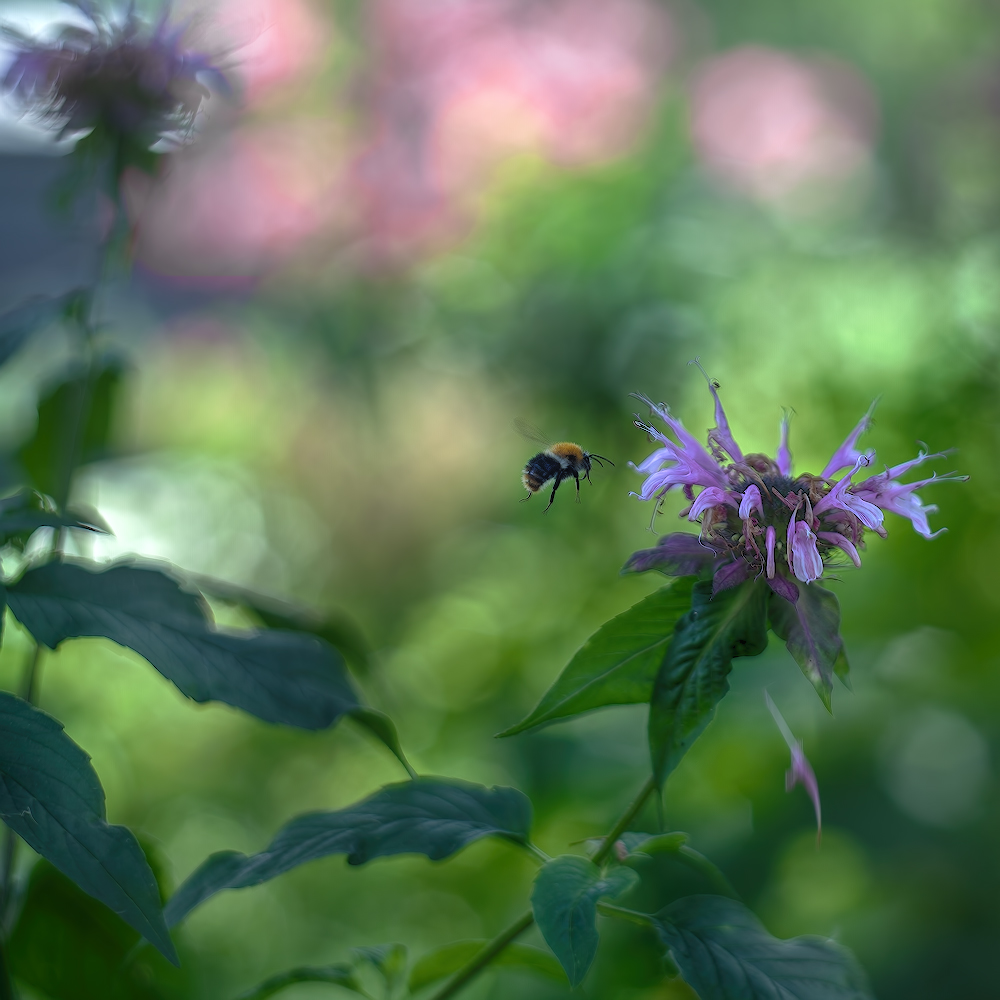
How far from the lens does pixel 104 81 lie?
72cm

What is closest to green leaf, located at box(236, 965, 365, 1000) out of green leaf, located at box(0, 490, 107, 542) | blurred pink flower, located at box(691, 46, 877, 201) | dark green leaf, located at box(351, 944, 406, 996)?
dark green leaf, located at box(351, 944, 406, 996)

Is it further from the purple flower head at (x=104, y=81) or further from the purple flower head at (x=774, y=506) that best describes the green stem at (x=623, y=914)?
the purple flower head at (x=104, y=81)

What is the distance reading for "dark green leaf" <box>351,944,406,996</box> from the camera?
0.53 m

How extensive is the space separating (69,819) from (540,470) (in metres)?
0.44

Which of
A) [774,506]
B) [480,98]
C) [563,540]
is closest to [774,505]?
[774,506]

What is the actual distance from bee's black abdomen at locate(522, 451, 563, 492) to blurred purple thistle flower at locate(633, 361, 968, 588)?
191mm

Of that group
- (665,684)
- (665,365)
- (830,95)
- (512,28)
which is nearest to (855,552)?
(665,684)

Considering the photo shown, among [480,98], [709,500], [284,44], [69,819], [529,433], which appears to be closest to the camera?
[69,819]

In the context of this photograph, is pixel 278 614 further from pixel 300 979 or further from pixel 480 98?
pixel 480 98

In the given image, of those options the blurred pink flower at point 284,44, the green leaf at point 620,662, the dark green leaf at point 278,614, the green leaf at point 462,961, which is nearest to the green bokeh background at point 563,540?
the dark green leaf at point 278,614

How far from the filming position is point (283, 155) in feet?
6.56

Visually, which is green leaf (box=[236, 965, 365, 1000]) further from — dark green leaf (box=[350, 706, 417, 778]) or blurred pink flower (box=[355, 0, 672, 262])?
blurred pink flower (box=[355, 0, 672, 262])

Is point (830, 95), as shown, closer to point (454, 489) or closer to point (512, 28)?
point (512, 28)

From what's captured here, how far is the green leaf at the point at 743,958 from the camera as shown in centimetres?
42
